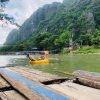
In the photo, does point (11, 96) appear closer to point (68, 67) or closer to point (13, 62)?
point (68, 67)

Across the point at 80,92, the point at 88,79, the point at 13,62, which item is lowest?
the point at 13,62

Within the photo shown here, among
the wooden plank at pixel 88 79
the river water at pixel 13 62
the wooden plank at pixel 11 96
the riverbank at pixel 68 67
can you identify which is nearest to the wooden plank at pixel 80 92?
the wooden plank at pixel 88 79

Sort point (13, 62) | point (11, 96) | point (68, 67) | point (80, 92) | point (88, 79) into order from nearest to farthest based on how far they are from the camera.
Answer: point (11, 96) < point (80, 92) < point (88, 79) < point (68, 67) < point (13, 62)

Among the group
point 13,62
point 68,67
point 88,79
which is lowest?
point 13,62

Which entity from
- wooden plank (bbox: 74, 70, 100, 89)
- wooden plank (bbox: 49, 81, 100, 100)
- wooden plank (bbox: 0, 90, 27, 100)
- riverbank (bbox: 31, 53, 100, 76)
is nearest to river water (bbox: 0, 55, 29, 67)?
riverbank (bbox: 31, 53, 100, 76)

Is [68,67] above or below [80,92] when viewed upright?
below

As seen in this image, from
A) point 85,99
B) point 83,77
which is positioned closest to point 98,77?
point 83,77

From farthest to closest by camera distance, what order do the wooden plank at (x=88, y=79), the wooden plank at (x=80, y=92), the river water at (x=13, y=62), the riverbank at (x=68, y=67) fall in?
the river water at (x=13, y=62) → the riverbank at (x=68, y=67) → the wooden plank at (x=88, y=79) → the wooden plank at (x=80, y=92)

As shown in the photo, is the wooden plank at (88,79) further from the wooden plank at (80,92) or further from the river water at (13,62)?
the river water at (13,62)

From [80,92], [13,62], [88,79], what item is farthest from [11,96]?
[13,62]

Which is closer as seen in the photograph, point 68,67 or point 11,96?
point 11,96

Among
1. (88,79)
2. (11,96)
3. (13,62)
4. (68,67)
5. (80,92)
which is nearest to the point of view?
(11,96)

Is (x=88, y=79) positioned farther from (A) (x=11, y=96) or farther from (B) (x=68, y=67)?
(B) (x=68, y=67)

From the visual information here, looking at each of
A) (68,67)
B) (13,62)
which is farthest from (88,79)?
(13,62)
